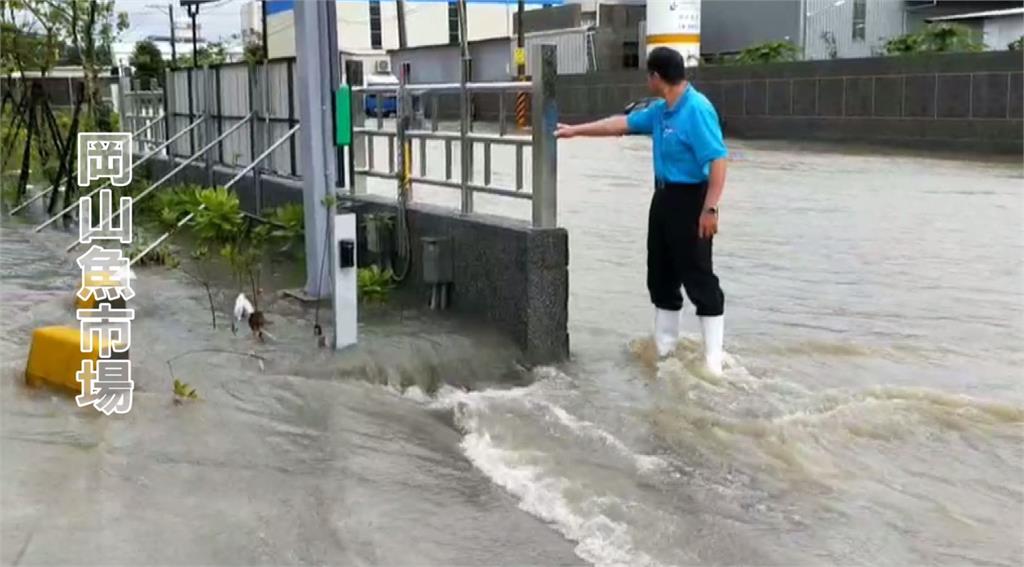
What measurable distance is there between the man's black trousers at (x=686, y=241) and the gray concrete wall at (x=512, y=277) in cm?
57

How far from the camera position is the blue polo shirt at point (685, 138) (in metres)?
6.53

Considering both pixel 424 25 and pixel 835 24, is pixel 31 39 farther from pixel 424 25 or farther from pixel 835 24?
pixel 424 25

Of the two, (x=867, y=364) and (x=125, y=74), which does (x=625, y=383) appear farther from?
(x=125, y=74)

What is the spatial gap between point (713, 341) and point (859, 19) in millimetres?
33118

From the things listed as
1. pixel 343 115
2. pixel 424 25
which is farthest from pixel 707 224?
pixel 424 25

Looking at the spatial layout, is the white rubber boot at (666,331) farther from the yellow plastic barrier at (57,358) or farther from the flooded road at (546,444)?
the yellow plastic barrier at (57,358)

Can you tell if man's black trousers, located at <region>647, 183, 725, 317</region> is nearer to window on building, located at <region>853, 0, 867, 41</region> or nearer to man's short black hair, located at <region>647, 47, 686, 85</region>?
man's short black hair, located at <region>647, 47, 686, 85</region>

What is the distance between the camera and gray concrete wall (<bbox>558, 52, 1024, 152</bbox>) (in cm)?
2311

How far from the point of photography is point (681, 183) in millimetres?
6734

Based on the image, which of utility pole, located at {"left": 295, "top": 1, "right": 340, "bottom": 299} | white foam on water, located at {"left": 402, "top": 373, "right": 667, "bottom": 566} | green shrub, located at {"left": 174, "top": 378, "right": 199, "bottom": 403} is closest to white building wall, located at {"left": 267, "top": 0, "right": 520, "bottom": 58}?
utility pole, located at {"left": 295, "top": 1, "right": 340, "bottom": 299}

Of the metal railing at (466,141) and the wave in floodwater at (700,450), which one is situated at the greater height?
the metal railing at (466,141)

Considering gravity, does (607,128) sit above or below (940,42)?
below

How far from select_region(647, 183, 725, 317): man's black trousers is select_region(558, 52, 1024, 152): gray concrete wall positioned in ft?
58.9

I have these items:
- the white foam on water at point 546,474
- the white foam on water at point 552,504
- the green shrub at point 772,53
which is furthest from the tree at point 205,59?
the green shrub at point 772,53
